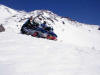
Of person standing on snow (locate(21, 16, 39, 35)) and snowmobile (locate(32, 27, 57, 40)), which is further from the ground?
person standing on snow (locate(21, 16, 39, 35))

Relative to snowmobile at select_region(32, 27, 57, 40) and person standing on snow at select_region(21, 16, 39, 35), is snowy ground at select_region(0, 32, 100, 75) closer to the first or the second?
snowmobile at select_region(32, 27, 57, 40)

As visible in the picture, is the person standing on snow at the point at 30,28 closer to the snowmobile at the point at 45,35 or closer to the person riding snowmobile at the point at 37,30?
the person riding snowmobile at the point at 37,30

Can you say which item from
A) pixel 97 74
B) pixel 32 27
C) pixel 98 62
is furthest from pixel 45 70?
pixel 32 27

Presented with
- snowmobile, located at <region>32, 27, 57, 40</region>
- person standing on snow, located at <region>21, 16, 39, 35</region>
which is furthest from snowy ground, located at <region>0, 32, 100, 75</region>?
person standing on snow, located at <region>21, 16, 39, 35</region>

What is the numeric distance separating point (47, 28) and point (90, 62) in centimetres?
888

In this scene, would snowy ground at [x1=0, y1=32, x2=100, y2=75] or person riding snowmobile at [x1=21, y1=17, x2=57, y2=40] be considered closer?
snowy ground at [x1=0, y1=32, x2=100, y2=75]

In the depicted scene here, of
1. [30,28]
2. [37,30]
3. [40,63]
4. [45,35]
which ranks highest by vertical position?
[30,28]

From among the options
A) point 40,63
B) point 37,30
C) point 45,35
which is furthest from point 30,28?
point 40,63

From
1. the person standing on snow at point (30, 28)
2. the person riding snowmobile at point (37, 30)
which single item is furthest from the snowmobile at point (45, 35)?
the person standing on snow at point (30, 28)

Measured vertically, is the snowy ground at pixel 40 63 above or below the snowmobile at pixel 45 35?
below

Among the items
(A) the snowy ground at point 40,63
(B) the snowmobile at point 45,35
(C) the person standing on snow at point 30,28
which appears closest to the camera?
(A) the snowy ground at point 40,63

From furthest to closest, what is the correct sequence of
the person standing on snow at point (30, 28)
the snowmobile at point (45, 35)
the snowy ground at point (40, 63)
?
the person standing on snow at point (30, 28)
the snowmobile at point (45, 35)
the snowy ground at point (40, 63)

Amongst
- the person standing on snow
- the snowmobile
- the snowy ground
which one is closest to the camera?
the snowy ground

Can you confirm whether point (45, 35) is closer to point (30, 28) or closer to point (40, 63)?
point (30, 28)
